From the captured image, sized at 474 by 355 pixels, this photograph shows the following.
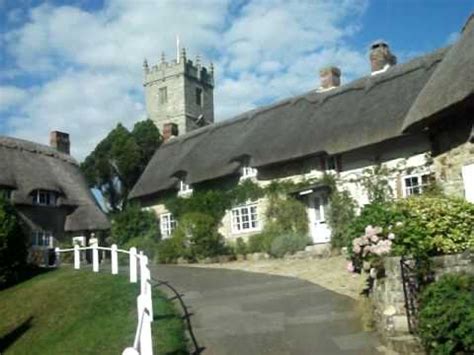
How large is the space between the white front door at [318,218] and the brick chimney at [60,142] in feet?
68.9

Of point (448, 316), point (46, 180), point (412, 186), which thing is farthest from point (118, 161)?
point (448, 316)

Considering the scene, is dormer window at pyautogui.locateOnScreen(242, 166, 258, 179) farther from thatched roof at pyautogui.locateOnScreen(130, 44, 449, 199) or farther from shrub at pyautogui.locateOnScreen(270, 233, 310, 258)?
shrub at pyautogui.locateOnScreen(270, 233, 310, 258)

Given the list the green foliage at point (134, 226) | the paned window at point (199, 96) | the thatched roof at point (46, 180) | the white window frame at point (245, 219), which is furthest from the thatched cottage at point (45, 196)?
the paned window at point (199, 96)

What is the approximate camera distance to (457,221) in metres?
12.0

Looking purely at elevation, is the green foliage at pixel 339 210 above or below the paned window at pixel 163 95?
below

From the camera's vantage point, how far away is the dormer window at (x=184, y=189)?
30.9 m

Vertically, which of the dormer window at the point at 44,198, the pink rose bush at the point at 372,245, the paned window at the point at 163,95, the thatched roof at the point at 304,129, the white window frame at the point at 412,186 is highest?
the paned window at the point at 163,95

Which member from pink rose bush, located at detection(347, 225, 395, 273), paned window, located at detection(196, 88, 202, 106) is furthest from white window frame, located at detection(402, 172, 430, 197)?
paned window, located at detection(196, 88, 202, 106)

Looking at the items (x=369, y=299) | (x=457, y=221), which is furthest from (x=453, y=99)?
(x=369, y=299)

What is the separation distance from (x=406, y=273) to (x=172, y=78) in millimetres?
58683

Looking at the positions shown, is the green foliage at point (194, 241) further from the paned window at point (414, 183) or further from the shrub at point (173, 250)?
the paned window at point (414, 183)

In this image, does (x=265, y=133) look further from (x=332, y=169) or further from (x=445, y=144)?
(x=445, y=144)

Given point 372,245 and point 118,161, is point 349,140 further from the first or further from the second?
point 118,161

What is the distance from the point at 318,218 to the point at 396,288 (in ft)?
53.1
